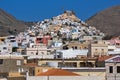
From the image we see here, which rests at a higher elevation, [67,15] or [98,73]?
[67,15]

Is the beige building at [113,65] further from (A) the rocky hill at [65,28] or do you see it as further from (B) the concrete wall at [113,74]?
(A) the rocky hill at [65,28]

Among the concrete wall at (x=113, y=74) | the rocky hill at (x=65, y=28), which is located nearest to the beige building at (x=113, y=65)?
the concrete wall at (x=113, y=74)

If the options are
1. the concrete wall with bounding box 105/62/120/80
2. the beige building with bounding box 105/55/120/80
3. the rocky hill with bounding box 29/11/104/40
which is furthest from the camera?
the rocky hill with bounding box 29/11/104/40

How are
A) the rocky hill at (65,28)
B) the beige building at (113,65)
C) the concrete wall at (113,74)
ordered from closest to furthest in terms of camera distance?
1. the concrete wall at (113,74)
2. the beige building at (113,65)
3. the rocky hill at (65,28)

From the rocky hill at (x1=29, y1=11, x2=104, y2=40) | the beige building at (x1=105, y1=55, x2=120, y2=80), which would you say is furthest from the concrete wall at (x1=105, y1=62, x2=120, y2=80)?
the rocky hill at (x1=29, y1=11, x2=104, y2=40)

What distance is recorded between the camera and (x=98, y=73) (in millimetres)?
45969

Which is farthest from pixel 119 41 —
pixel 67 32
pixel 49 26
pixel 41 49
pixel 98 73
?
pixel 98 73

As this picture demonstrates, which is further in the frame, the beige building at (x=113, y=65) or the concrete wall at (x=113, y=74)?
the beige building at (x=113, y=65)

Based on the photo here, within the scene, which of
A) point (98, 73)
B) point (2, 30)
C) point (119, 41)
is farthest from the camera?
point (2, 30)

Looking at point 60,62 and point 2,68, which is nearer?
point 2,68

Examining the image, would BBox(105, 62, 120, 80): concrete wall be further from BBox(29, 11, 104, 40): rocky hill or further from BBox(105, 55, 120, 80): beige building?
BBox(29, 11, 104, 40): rocky hill

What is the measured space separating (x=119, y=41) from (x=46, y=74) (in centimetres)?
6870

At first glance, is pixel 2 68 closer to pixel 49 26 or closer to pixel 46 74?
pixel 46 74

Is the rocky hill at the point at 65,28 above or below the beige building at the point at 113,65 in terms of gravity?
above
